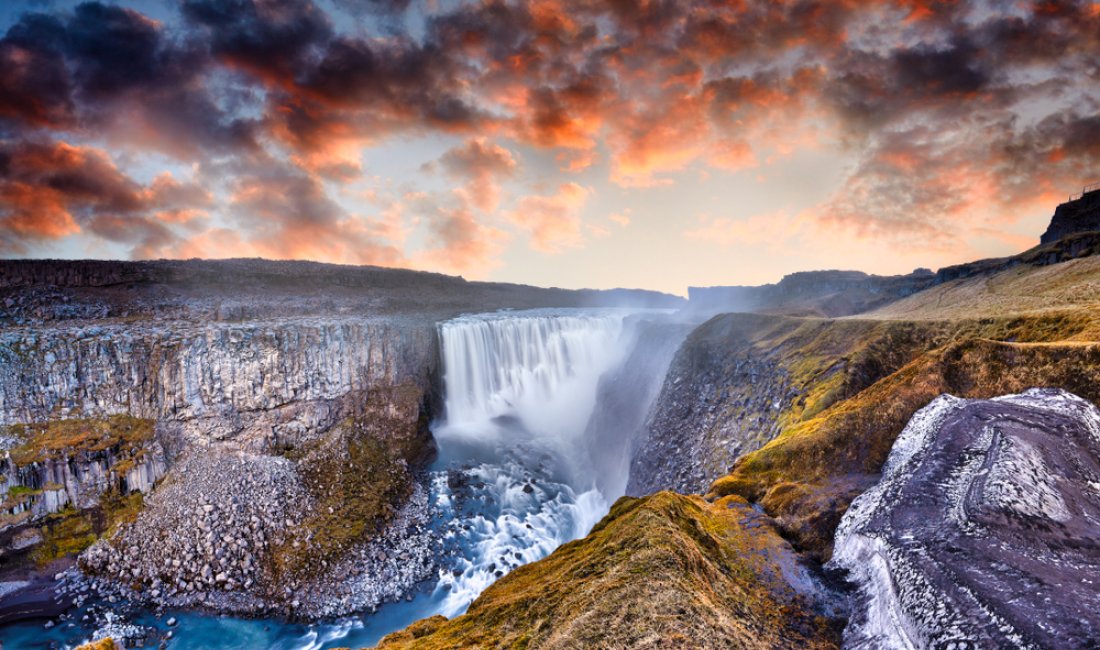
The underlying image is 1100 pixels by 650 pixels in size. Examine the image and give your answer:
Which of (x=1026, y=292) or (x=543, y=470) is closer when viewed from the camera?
(x=1026, y=292)

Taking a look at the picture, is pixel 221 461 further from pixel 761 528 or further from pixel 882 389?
pixel 882 389

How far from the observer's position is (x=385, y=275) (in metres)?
76.9

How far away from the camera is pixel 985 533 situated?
5.18m

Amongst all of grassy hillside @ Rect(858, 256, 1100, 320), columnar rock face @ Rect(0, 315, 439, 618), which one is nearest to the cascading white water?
columnar rock face @ Rect(0, 315, 439, 618)

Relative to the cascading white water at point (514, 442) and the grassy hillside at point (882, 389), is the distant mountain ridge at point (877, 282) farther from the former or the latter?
the cascading white water at point (514, 442)

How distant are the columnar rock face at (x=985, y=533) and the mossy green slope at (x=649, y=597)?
1.00 metres

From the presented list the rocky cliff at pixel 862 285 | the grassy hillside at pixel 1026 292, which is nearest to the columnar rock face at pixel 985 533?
the grassy hillside at pixel 1026 292

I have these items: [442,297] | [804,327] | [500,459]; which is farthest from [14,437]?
[442,297]

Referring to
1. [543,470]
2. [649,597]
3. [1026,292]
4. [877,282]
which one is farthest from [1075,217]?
[649,597]

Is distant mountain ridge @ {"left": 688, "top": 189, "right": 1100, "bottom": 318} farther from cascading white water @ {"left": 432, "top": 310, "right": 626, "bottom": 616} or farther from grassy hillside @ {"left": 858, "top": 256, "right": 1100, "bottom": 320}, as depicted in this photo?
cascading white water @ {"left": 432, "top": 310, "right": 626, "bottom": 616}

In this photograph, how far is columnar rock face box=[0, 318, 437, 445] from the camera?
2086 centimetres

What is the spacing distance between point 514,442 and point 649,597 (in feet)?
109

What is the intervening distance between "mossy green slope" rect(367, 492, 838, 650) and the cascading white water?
16040mm

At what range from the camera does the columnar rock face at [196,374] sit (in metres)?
20.9
